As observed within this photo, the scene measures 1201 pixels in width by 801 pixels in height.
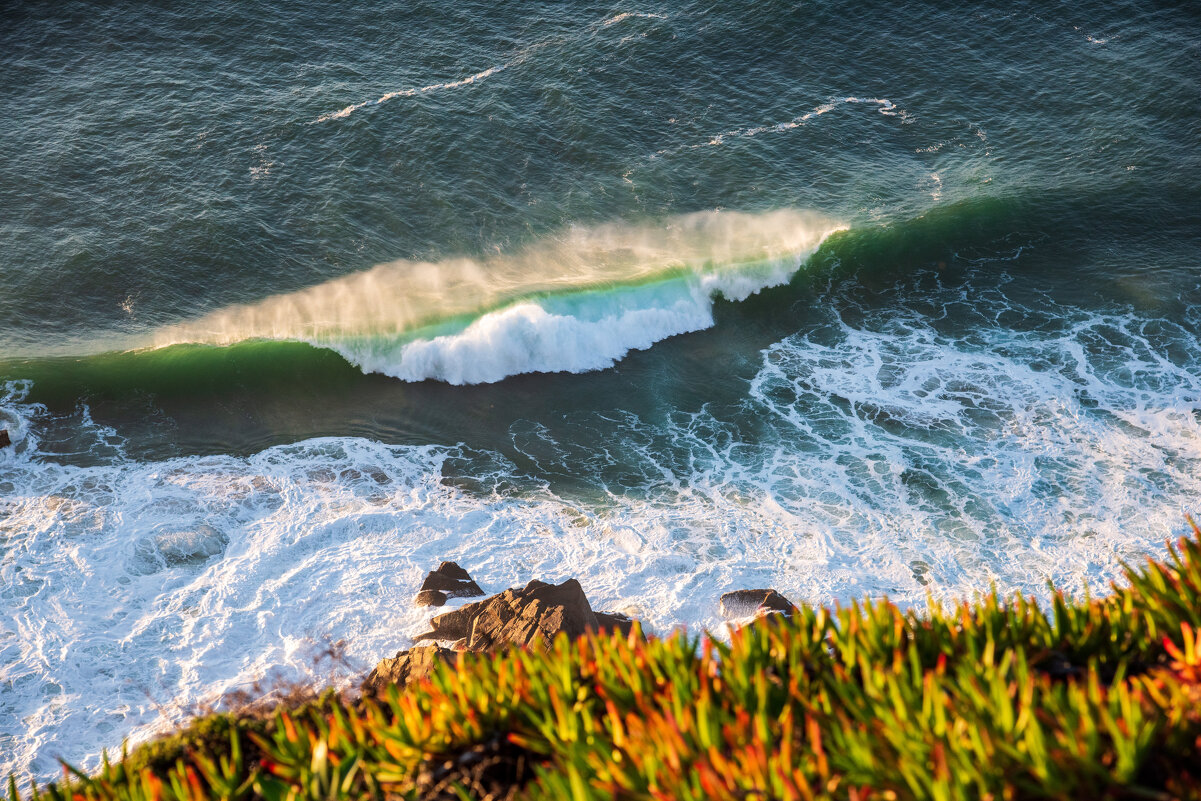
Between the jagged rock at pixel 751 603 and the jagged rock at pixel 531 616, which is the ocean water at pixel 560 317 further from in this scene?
the jagged rock at pixel 531 616

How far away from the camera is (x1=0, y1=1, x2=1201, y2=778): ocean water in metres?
16.6

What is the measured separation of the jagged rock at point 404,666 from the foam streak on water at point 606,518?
1.30 meters

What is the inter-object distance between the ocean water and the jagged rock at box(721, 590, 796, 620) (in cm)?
77

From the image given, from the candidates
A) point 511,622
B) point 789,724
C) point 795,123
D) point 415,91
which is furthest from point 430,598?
point 795,123

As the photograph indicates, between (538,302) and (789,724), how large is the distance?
18.4 metres

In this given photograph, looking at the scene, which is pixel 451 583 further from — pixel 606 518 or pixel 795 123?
pixel 795 123

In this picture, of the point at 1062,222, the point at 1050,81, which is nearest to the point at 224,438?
the point at 1062,222

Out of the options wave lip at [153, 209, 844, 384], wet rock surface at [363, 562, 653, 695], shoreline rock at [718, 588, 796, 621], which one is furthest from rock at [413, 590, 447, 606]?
wave lip at [153, 209, 844, 384]

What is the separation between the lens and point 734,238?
26453mm

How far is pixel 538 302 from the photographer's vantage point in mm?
23969

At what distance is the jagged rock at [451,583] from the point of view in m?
16.1

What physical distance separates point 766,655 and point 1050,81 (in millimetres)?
31870

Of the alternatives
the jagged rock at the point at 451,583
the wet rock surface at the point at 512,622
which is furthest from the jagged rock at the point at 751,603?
the jagged rock at the point at 451,583

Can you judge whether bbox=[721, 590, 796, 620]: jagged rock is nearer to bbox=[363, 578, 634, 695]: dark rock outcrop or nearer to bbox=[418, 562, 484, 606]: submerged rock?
bbox=[363, 578, 634, 695]: dark rock outcrop
